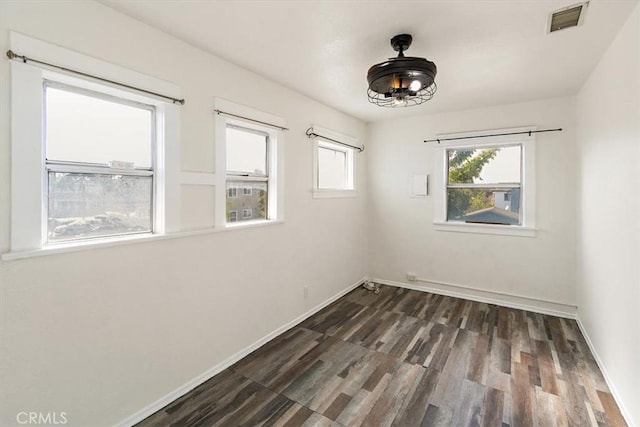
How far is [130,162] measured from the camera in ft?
6.36

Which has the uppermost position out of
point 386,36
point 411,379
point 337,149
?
point 386,36

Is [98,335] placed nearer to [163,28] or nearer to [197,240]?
[197,240]

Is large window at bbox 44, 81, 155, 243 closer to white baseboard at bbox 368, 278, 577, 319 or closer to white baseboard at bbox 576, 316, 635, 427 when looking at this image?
white baseboard at bbox 576, 316, 635, 427

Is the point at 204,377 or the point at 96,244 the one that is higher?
the point at 96,244

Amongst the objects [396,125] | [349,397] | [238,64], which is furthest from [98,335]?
[396,125]

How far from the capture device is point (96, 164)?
179 centimetres

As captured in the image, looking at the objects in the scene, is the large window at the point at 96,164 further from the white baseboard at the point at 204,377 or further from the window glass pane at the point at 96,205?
the white baseboard at the point at 204,377

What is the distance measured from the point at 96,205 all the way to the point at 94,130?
1.51ft

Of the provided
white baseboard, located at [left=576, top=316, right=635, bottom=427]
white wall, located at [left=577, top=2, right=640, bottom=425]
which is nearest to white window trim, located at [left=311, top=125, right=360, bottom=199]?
white wall, located at [left=577, top=2, right=640, bottom=425]

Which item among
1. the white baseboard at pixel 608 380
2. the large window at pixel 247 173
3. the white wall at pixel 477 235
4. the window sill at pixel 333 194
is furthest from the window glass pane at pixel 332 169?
the white baseboard at pixel 608 380

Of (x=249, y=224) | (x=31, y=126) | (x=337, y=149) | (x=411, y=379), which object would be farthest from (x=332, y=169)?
(x=31, y=126)

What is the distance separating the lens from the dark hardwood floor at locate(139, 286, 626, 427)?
6.40 feet

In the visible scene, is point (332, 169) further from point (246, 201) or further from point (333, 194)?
point (246, 201)

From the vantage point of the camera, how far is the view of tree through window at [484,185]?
150 inches
